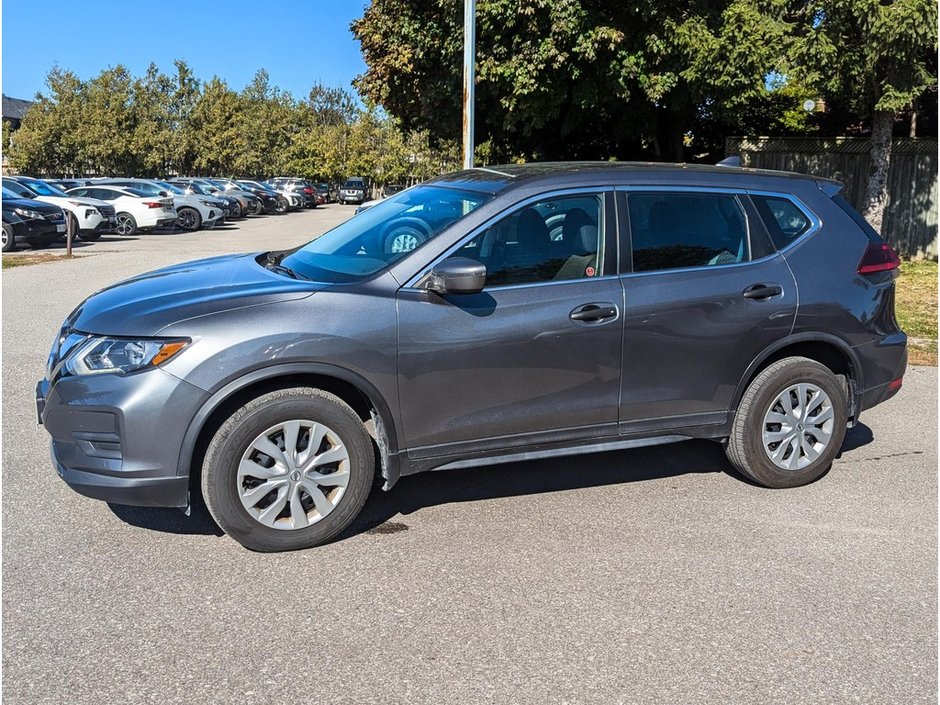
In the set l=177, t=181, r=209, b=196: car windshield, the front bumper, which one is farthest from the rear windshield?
l=177, t=181, r=209, b=196: car windshield

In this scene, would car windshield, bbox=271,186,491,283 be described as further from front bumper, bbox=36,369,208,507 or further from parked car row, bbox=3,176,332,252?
parked car row, bbox=3,176,332,252

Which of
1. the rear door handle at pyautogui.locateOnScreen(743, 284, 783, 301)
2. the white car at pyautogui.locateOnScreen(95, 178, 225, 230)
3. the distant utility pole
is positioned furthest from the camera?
the white car at pyautogui.locateOnScreen(95, 178, 225, 230)

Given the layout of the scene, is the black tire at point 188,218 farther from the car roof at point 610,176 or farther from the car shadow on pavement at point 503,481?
the car shadow on pavement at point 503,481

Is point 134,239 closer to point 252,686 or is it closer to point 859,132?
point 859,132

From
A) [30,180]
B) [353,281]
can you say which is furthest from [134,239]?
[353,281]

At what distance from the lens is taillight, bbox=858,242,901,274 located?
5211 mm

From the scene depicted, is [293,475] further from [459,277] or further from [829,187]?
[829,187]

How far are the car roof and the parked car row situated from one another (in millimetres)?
16489

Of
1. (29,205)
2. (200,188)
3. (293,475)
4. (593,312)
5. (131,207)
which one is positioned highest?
(200,188)

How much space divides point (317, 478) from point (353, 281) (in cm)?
97

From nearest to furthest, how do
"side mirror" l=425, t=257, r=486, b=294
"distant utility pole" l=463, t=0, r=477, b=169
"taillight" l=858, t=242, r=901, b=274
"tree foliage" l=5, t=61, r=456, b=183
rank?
"side mirror" l=425, t=257, r=486, b=294 → "taillight" l=858, t=242, r=901, b=274 → "distant utility pole" l=463, t=0, r=477, b=169 → "tree foliage" l=5, t=61, r=456, b=183

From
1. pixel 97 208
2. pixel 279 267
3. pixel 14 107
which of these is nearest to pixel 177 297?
pixel 279 267

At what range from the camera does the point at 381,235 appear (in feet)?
16.2

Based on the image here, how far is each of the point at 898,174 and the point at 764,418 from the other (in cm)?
1359
